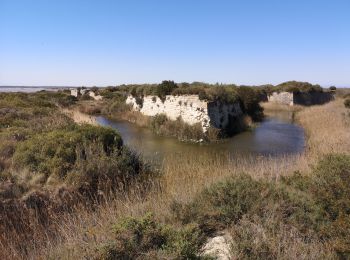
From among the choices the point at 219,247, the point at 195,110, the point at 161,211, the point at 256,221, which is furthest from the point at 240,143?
the point at 219,247

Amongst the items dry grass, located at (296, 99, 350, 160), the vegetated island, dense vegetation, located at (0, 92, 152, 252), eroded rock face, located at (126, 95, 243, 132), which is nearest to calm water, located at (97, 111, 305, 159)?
dry grass, located at (296, 99, 350, 160)

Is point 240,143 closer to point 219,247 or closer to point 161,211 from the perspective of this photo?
point 161,211

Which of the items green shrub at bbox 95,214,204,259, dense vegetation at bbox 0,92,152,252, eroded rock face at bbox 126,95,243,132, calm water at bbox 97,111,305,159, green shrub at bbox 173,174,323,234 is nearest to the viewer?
green shrub at bbox 95,214,204,259

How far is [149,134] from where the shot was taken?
17656mm

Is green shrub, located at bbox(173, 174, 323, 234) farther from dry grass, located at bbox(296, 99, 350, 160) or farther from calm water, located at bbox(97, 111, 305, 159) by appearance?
calm water, located at bbox(97, 111, 305, 159)

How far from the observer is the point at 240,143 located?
48.1ft

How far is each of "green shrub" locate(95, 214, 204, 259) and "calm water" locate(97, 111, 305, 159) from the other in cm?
704

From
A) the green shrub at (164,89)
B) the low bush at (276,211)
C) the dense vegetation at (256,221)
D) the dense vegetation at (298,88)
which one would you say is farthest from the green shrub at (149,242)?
the dense vegetation at (298,88)

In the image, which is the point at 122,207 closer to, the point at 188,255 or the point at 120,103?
the point at 188,255

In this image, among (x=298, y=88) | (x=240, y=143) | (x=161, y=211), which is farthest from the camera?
(x=298, y=88)

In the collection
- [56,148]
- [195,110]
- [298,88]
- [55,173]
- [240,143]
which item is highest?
[298,88]

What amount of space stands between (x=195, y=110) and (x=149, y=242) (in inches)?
529

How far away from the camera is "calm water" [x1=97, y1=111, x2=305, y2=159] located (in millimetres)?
12828

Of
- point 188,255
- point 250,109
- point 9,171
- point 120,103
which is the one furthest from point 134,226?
point 120,103
